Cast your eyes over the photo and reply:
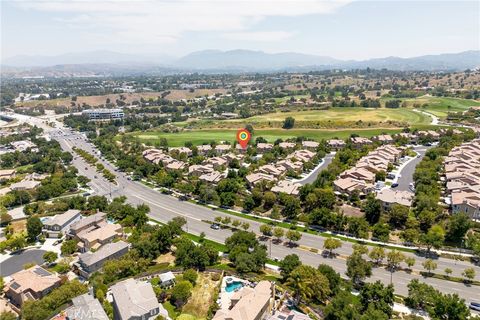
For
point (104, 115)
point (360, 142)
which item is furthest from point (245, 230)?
point (104, 115)

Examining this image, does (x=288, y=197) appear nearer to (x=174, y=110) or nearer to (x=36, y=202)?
(x=36, y=202)

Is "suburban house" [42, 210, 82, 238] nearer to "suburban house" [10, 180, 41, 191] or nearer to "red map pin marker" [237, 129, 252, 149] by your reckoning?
"suburban house" [10, 180, 41, 191]

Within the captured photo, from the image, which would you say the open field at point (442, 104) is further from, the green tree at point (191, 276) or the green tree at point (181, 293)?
the green tree at point (181, 293)

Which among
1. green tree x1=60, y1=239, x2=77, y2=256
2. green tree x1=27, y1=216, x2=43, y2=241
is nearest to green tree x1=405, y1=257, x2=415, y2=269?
green tree x1=60, y1=239, x2=77, y2=256

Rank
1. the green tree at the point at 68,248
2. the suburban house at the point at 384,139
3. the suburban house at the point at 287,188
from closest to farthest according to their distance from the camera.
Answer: the green tree at the point at 68,248, the suburban house at the point at 287,188, the suburban house at the point at 384,139

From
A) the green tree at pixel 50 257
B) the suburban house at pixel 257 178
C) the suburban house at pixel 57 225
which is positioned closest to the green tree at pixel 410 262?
the suburban house at pixel 257 178

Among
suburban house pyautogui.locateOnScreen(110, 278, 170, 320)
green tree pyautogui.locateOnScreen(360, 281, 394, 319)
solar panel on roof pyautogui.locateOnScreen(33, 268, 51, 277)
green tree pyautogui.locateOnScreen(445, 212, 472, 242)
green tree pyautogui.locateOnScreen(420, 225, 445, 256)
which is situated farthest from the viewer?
green tree pyautogui.locateOnScreen(445, 212, 472, 242)
